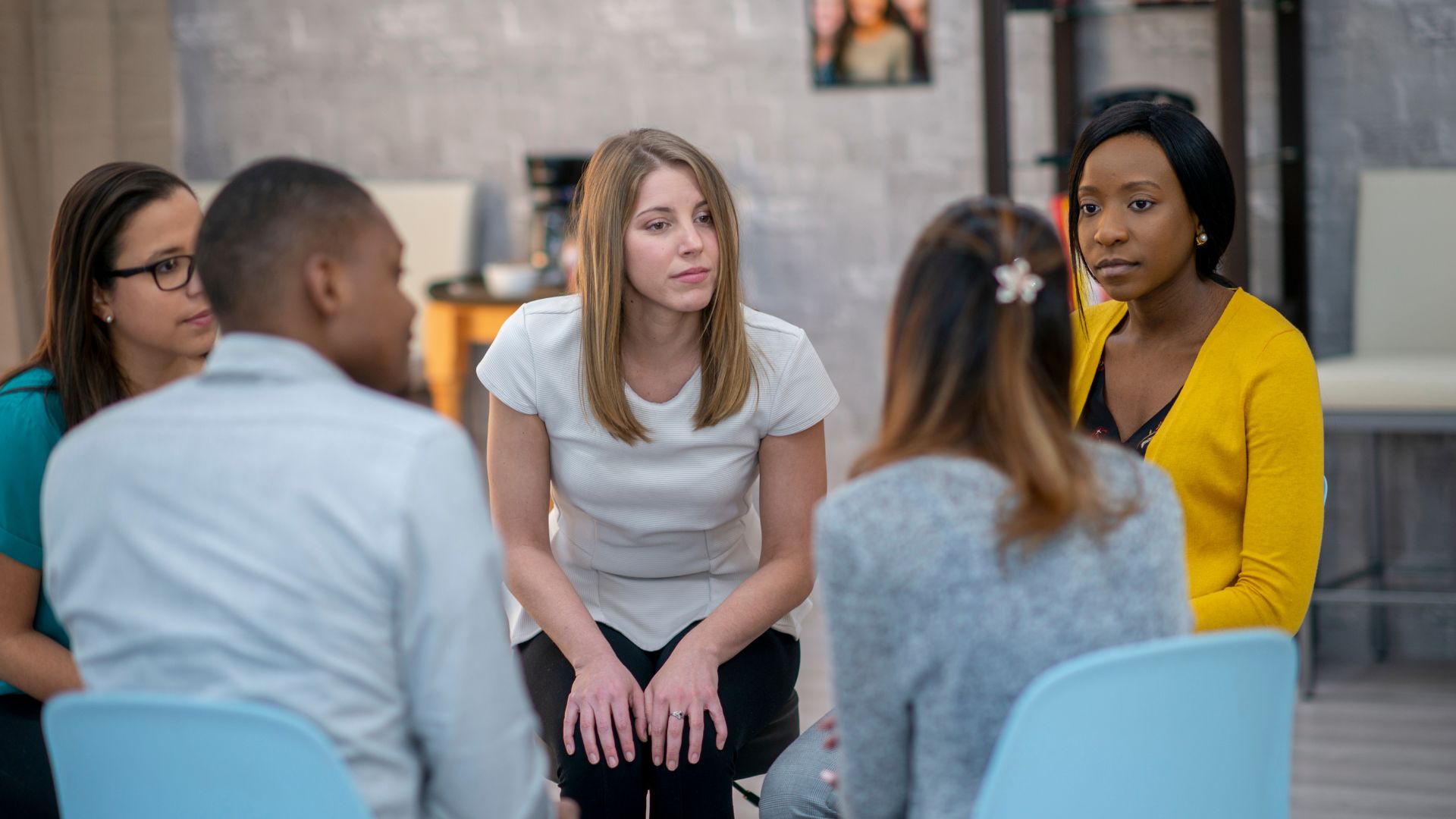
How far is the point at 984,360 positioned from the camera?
1.07 meters

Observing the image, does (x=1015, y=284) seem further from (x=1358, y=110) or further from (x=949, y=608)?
(x=1358, y=110)

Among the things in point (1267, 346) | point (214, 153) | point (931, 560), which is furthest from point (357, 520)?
point (214, 153)

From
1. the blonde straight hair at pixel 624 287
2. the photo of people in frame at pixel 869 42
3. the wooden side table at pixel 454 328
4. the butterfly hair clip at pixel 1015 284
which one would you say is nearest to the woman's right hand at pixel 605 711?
the blonde straight hair at pixel 624 287

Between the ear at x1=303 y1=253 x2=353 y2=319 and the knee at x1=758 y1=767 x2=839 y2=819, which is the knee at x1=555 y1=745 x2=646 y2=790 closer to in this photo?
the knee at x1=758 y1=767 x2=839 y2=819

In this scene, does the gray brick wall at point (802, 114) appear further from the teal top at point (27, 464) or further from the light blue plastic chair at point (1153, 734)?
the teal top at point (27, 464)

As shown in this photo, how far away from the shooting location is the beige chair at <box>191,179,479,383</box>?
419cm

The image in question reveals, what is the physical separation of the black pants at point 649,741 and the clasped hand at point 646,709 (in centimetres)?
2

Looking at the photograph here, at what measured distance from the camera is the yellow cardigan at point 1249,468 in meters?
1.53

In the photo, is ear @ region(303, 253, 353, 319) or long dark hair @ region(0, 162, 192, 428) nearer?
ear @ region(303, 253, 353, 319)

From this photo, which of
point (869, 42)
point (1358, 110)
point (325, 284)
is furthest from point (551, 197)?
point (325, 284)

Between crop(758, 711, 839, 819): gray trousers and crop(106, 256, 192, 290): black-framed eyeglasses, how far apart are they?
2.87 feet

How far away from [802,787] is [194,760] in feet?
2.40

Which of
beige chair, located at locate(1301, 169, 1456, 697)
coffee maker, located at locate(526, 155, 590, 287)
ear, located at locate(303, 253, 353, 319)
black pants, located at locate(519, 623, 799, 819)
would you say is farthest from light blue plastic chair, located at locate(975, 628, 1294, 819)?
coffee maker, located at locate(526, 155, 590, 287)

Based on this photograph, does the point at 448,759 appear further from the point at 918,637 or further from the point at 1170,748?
the point at 1170,748
